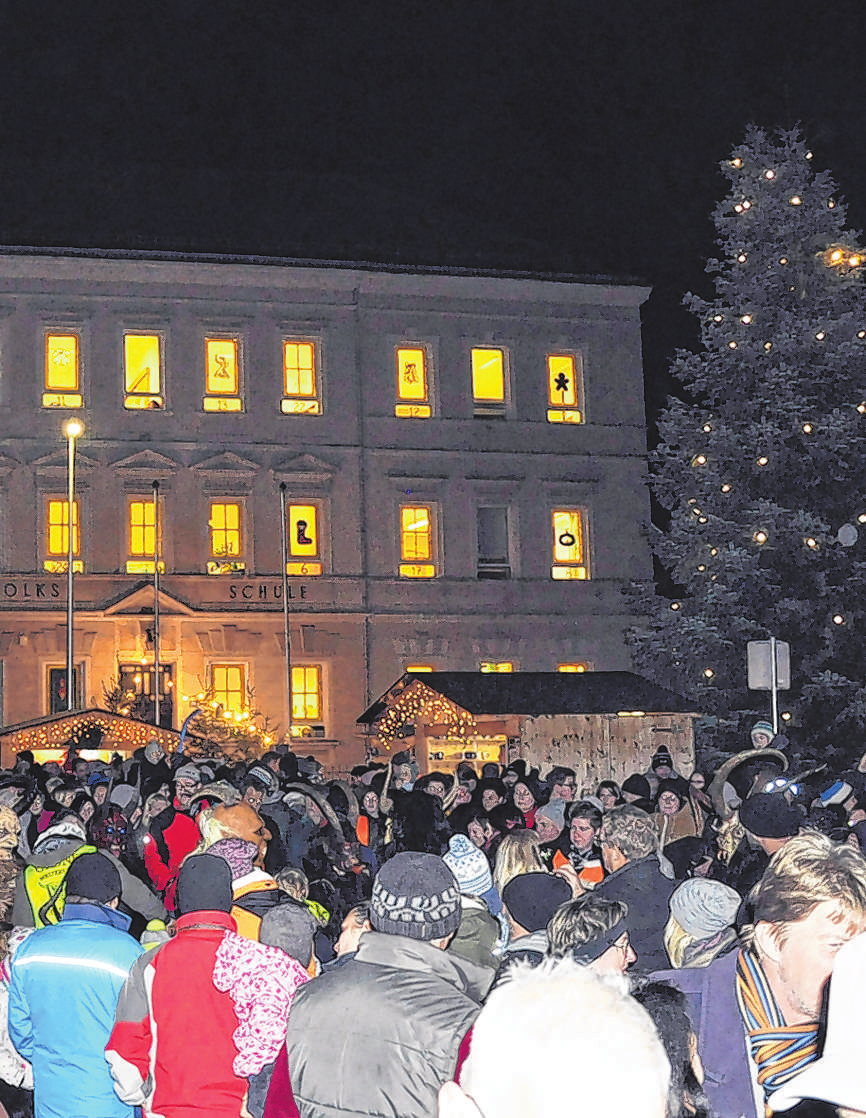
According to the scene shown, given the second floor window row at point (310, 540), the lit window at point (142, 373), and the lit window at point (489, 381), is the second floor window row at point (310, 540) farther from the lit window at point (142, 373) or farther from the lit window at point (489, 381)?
the lit window at point (489, 381)

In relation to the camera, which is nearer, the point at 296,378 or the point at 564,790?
the point at 564,790

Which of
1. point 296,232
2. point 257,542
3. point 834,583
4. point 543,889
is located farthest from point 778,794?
point 296,232

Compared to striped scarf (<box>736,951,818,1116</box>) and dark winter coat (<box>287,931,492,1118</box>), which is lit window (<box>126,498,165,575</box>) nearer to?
dark winter coat (<box>287,931,492,1118</box>)

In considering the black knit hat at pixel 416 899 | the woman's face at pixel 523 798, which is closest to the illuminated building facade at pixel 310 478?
the woman's face at pixel 523 798

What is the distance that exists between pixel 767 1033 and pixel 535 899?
239cm

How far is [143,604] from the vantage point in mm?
41031

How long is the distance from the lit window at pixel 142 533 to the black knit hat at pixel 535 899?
35360mm

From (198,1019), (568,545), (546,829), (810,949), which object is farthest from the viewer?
(568,545)

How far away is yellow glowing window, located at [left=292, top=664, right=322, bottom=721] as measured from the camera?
Answer: 41812 mm

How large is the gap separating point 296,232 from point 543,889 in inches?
1587

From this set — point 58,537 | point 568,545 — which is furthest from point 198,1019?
point 568,545

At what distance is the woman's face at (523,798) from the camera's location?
1488 centimetres

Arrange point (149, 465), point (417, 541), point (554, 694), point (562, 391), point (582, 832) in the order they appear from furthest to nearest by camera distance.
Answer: point (562, 391) < point (417, 541) < point (149, 465) < point (554, 694) < point (582, 832)

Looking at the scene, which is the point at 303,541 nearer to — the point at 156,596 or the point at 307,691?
the point at 307,691
